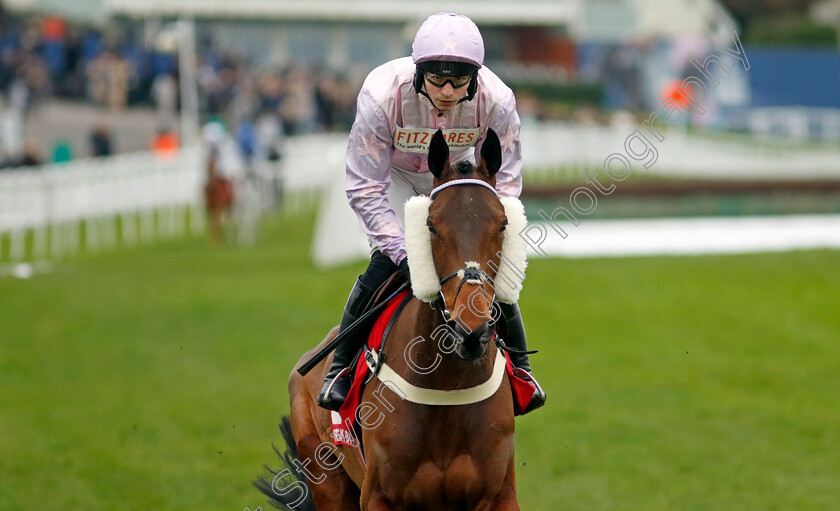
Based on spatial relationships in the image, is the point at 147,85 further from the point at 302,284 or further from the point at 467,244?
the point at 467,244

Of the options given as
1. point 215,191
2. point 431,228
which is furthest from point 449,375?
point 215,191

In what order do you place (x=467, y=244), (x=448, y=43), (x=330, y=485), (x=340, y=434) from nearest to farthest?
(x=467, y=244)
(x=448, y=43)
(x=340, y=434)
(x=330, y=485)

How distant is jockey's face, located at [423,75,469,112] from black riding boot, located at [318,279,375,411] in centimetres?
94

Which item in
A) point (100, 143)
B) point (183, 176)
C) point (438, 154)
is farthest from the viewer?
point (100, 143)

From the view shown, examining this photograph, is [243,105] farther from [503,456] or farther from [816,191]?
[503,456]

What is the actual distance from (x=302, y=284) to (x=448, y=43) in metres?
10.7

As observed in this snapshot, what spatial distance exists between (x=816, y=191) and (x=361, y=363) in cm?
1571

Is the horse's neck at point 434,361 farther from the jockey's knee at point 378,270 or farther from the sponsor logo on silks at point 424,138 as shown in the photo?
the sponsor logo on silks at point 424,138

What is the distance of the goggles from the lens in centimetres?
431

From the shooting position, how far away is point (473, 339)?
146 inches

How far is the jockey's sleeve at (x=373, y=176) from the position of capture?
4.53m

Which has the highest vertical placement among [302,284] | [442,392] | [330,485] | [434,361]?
[434,361]

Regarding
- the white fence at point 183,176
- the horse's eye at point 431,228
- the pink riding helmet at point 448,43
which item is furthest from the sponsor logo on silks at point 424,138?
the white fence at point 183,176

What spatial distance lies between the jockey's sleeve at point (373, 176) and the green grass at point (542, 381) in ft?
10.00
